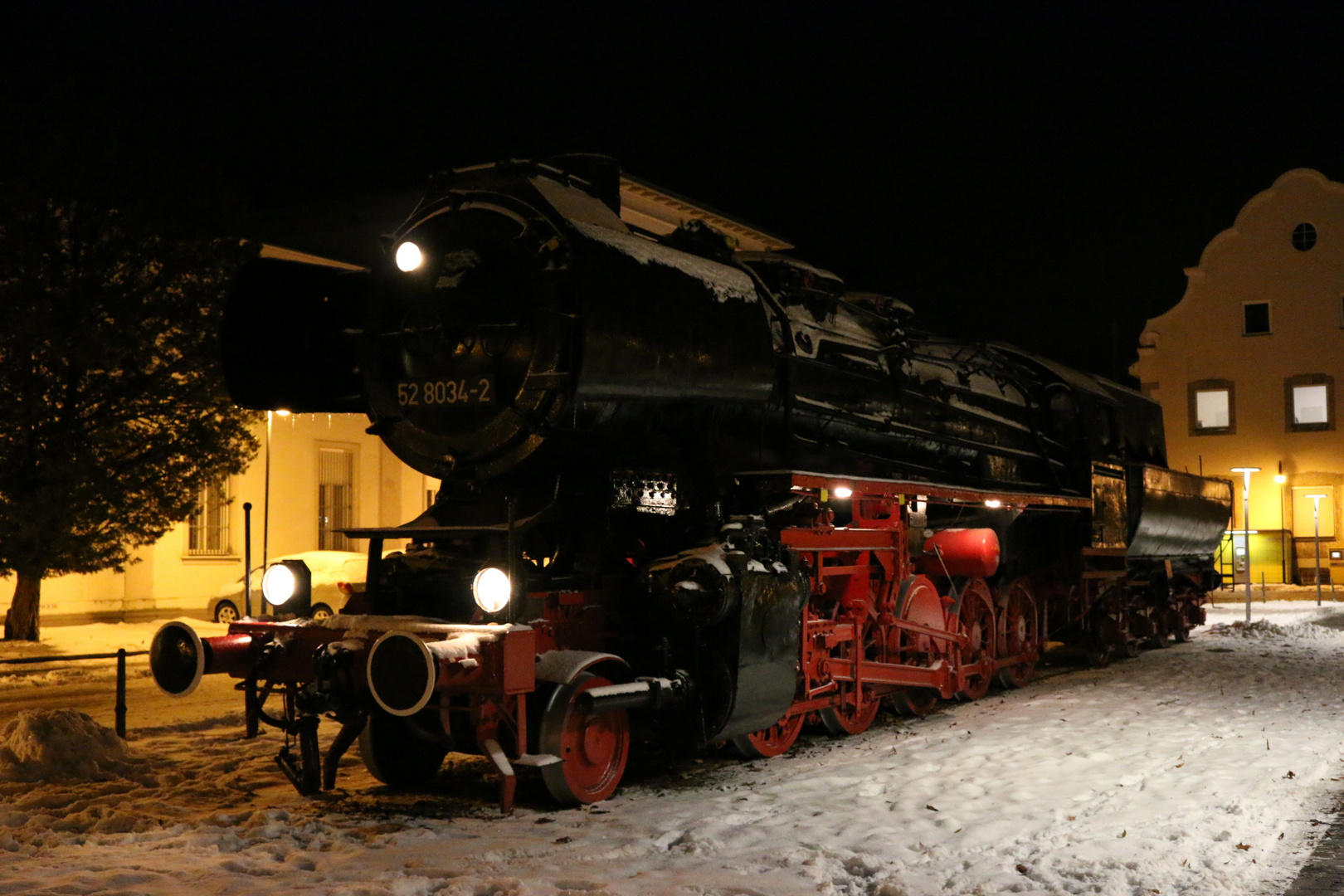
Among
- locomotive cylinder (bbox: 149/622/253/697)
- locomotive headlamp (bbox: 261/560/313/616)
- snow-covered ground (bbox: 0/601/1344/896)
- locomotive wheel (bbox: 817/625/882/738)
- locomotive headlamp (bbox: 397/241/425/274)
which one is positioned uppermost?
locomotive headlamp (bbox: 397/241/425/274)

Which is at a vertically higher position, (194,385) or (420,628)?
(194,385)

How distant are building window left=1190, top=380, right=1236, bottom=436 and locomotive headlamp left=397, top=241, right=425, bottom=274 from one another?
3366 cm

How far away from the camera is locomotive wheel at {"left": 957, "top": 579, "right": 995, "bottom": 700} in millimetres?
11641

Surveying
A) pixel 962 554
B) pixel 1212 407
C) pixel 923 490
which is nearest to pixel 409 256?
pixel 923 490

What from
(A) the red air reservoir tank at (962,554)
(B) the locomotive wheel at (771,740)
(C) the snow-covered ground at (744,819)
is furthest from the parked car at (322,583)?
(B) the locomotive wheel at (771,740)

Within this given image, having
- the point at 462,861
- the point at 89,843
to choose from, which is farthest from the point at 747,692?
the point at 89,843

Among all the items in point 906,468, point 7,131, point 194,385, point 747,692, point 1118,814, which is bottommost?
point 1118,814

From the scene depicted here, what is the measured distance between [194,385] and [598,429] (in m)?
12.3

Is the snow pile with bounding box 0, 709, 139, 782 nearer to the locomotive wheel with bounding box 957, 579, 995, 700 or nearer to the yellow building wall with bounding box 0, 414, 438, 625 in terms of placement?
the locomotive wheel with bounding box 957, 579, 995, 700

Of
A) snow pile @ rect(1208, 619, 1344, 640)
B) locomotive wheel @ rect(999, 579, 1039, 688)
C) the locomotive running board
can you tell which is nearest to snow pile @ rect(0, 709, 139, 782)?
the locomotive running board

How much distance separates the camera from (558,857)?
18.9 feet

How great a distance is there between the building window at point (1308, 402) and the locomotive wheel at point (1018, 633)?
2577 cm

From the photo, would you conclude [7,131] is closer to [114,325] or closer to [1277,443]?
[114,325]

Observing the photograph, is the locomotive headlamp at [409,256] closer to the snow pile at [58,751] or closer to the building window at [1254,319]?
the snow pile at [58,751]
